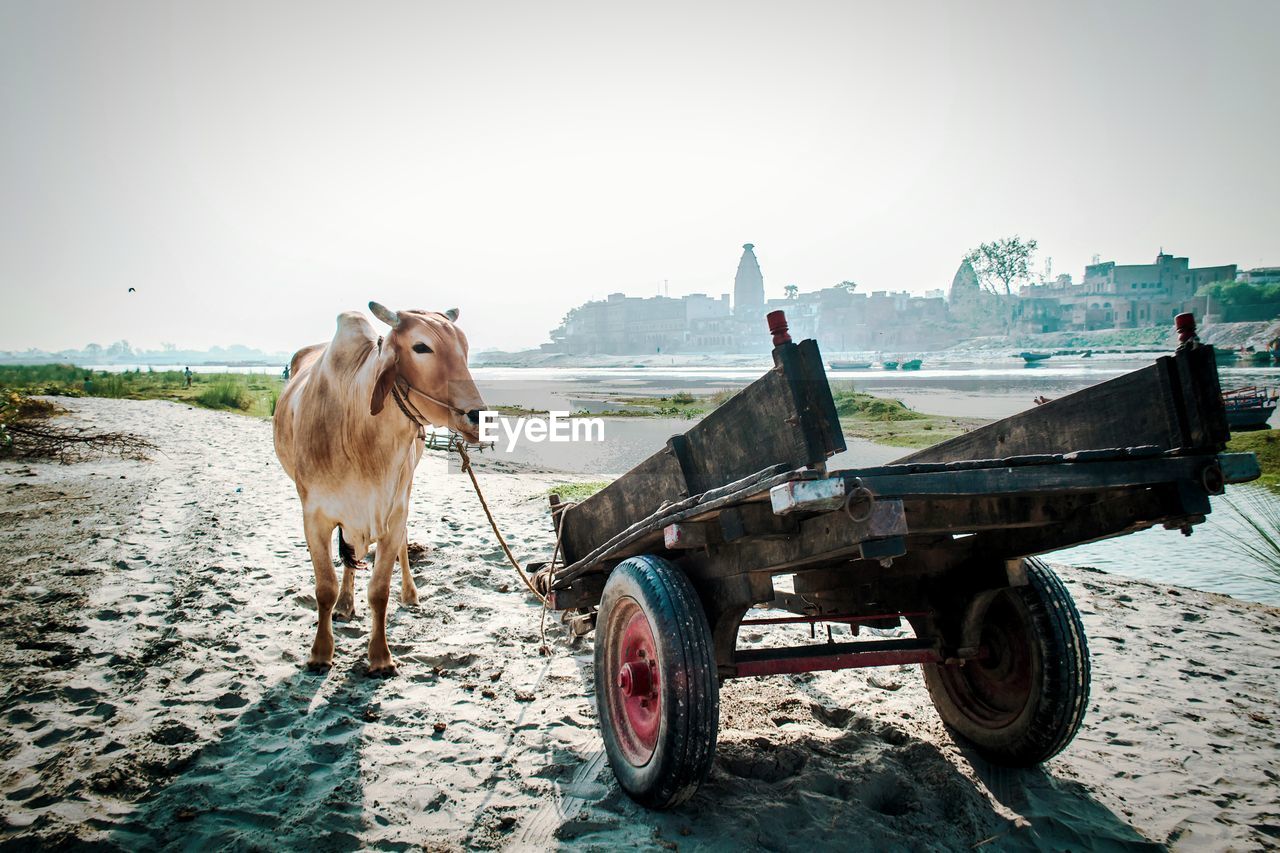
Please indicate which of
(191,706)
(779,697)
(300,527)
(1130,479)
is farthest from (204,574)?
(1130,479)

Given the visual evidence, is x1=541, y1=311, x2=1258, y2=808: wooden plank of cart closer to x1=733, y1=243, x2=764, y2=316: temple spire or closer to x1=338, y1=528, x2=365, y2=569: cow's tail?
x1=338, y1=528, x2=365, y2=569: cow's tail

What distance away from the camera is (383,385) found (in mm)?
4246

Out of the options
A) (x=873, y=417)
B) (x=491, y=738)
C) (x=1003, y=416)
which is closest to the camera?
(x=491, y=738)

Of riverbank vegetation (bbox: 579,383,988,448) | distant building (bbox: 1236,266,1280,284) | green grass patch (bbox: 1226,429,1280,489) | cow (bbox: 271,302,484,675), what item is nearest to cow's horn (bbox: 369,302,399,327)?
cow (bbox: 271,302,484,675)

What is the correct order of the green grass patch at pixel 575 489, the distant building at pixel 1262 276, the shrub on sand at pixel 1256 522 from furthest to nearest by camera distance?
1. the distant building at pixel 1262 276
2. the green grass patch at pixel 575 489
3. the shrub on sand at pixel 1256 522

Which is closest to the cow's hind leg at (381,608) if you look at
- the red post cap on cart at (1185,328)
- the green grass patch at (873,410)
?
the red post cap on cart at (1185,328)

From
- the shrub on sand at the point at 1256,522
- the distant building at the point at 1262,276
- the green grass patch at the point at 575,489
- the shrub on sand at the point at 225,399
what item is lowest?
the shrub on sand at the point at 1256,522

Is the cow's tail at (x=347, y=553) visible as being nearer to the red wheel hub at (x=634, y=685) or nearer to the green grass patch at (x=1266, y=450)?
the red wheel hub at (x=634, y=685)

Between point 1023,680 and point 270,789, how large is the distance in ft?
11.0

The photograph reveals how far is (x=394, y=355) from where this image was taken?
4242 mm

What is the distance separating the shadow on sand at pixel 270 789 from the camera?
9.68 feet

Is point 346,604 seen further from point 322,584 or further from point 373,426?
point 373,426

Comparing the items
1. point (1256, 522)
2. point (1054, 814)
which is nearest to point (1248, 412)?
point (1256, 522)

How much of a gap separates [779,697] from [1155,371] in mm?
2566
